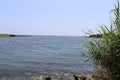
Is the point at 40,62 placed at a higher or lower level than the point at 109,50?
lower

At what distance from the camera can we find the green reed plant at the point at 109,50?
8.53m

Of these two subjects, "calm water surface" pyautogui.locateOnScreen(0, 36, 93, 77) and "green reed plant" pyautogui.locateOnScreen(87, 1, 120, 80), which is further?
"calm water surface" pyautogui.locateOnScreen(0, 36, 93, 77)

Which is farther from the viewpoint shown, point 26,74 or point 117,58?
point 26,74

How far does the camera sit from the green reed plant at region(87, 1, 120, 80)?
8.53 meters

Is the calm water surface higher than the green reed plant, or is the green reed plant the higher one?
the green reed plant

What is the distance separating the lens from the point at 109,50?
8766 millimetres

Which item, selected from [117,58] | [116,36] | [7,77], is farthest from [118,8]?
[7,77]

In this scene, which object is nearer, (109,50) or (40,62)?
(109,50)

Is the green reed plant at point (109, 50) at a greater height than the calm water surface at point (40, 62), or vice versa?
the green reed plant at point (109, 50)

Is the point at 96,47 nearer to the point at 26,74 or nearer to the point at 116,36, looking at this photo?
the point at 116,36

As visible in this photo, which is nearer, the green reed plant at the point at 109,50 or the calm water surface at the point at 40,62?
the green reed plant at the point at 109,50

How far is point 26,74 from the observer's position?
1983cm

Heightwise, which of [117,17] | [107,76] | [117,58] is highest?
[117,17]

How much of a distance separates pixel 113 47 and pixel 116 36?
40cm
